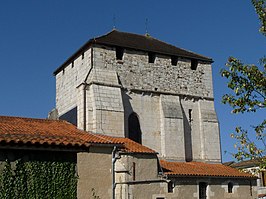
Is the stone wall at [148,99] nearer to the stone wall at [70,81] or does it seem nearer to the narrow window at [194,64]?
the stone wall at [70,81]

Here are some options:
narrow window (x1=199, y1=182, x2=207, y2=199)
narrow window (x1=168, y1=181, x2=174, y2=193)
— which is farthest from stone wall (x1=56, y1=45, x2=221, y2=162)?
narrow window (x1=168, y1=181, x2=174, y2=193)

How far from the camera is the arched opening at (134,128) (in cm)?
2477

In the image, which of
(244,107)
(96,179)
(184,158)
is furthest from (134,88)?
(244,107)

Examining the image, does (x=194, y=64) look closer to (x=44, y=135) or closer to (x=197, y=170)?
(x=197, y=170)

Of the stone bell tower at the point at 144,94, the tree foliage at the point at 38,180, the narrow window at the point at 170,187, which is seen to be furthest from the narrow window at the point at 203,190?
the tree foliage at the point at 38,180

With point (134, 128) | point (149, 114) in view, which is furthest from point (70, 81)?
point (149, 114)

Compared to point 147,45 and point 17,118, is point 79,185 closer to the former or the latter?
point 17,118

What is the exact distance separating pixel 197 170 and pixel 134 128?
174 inches

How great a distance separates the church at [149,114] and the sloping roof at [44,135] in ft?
0.63

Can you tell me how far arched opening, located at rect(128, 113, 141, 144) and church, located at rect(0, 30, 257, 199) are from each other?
2.3 inches

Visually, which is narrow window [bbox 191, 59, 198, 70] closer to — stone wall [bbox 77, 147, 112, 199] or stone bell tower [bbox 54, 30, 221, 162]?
stone bell tower [bbox 54, 30, 221, 162]

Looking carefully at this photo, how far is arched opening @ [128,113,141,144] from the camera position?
2477 centimetres

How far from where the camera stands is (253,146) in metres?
10.1

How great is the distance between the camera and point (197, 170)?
2306 cm
